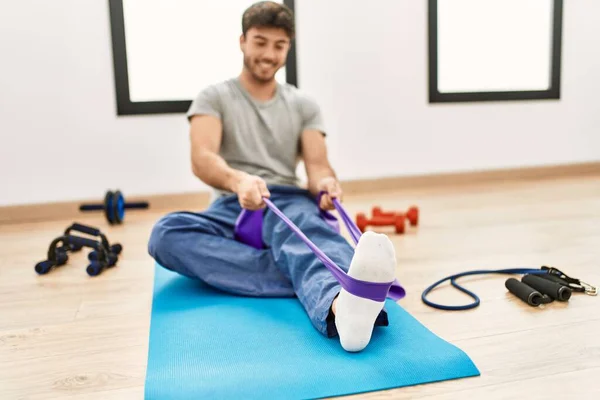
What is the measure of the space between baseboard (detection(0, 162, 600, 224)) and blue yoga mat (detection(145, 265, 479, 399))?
5.52ft

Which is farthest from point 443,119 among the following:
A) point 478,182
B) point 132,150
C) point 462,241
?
point 132,150

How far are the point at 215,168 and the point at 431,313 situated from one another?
29.2 inches

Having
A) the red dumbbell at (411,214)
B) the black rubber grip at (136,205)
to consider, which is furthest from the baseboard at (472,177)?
the black rubber grip at (136,205)

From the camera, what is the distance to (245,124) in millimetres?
1893

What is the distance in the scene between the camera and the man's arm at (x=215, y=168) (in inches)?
58.8

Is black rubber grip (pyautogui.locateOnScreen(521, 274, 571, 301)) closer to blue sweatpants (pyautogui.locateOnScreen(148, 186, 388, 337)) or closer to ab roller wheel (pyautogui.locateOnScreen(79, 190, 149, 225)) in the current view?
blue sweatpants (pyautogui.locateOnScreen(148, 186, 388, 337))

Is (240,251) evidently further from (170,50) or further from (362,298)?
(170,50)

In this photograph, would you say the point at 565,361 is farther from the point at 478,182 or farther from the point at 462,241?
the point at 478,182

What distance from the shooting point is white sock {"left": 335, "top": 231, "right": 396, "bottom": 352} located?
1092 mm

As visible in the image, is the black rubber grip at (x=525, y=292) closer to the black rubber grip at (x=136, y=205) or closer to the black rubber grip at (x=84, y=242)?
the black rubber grip at (x=84, y=242)

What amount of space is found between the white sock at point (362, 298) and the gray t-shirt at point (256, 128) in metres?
0.77

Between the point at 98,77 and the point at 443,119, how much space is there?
1.99 meters

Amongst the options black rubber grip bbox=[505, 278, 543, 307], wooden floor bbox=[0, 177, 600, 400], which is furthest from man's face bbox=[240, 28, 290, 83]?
black rubber grip bbox=[505, 278, 543, 307]

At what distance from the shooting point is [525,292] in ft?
4.82
